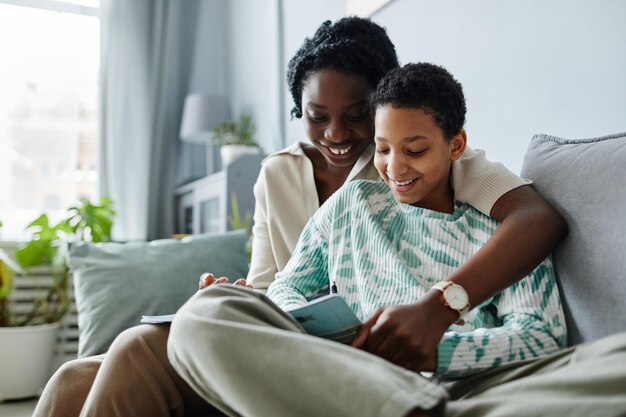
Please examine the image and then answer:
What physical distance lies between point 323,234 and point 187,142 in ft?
8.97

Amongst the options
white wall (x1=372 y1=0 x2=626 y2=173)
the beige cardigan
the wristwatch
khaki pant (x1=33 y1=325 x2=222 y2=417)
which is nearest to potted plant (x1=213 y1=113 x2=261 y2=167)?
white wall (x1=372 y1=0 x2=626 y2=173)

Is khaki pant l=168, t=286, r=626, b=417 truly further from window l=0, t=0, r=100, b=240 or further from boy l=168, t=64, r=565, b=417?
window l=0, t=0, r=100, b=240

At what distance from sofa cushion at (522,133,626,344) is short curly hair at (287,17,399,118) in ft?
1.53

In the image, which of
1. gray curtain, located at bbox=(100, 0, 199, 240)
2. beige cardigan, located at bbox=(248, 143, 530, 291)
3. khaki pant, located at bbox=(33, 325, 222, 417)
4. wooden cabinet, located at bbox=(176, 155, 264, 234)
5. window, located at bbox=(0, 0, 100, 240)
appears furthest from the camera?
gray curtain, located at bbox=(100, 0, 199, 240)

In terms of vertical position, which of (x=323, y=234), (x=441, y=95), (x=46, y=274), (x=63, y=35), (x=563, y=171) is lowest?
(x=46, y=274)

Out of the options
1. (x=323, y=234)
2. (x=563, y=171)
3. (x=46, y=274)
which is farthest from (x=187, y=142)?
(x=563, y=171)

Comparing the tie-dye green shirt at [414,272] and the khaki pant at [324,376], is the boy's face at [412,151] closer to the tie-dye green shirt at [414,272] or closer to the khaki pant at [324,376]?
the tie-dye green shirt at [414,272]

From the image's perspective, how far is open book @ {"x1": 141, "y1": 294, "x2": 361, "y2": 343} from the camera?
2.78 ft

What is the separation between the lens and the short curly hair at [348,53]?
140 cm

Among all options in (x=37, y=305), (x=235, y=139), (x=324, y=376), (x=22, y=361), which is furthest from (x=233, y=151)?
(x=324, y=376)

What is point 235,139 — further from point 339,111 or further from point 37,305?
point 339,111

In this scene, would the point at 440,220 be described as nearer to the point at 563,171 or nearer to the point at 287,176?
the point at 563,171

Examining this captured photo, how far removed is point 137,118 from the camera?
3.61m

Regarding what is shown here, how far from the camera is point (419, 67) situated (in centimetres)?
112
